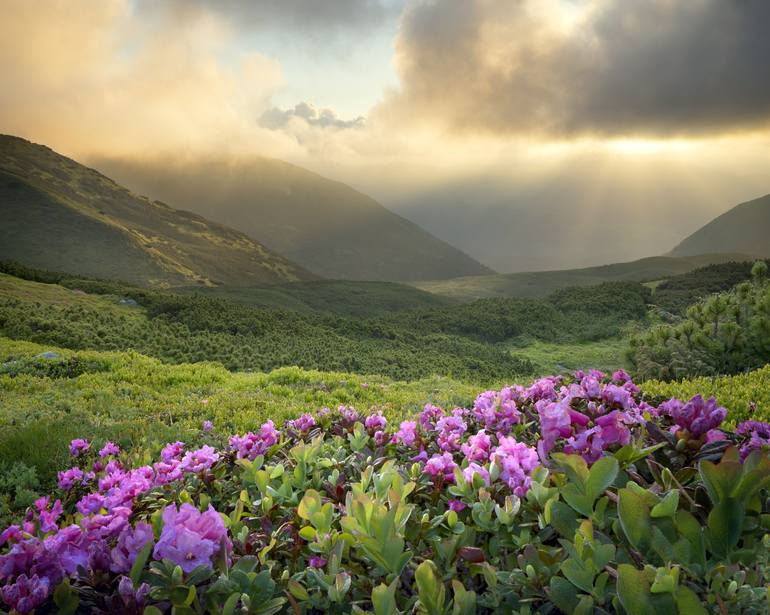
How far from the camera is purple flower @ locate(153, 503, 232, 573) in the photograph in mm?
1279

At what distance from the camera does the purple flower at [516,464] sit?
178cm

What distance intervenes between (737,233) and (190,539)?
7944 inches

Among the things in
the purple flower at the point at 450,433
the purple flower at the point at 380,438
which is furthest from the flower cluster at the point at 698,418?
the purple flower at the point at 380,438

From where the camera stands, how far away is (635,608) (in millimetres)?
993

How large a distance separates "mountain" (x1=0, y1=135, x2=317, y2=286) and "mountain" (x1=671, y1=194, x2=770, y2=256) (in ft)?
468

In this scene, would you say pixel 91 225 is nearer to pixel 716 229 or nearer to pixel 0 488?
pixel 0 488

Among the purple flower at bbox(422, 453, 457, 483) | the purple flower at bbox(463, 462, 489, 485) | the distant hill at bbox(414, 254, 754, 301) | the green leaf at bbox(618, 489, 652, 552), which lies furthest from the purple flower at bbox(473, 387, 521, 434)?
the distant hill at bbox(414, 254, 754, 301)

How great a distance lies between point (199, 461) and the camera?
2.73 meters

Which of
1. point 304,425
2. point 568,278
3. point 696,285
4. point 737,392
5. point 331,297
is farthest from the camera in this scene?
point 568,278

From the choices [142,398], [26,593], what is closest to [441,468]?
[26,593]

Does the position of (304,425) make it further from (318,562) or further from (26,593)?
(26,593)

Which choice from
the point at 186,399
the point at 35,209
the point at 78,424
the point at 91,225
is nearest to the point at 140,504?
the point at 78,424

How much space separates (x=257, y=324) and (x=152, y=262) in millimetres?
49701

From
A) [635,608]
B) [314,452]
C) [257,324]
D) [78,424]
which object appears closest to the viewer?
[635,608]
